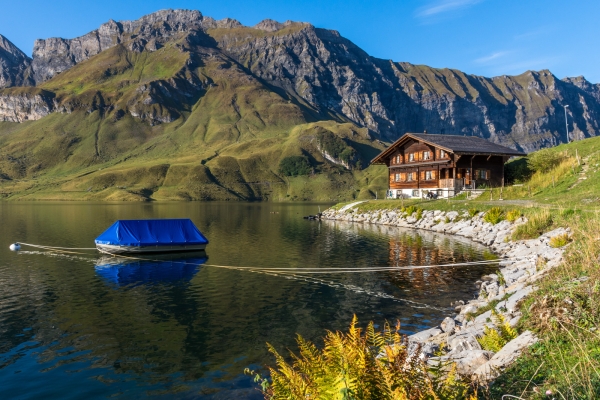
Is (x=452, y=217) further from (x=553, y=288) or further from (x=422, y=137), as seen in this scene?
(x=553, y=288)

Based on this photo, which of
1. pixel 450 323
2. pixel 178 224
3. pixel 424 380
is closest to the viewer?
pixel 424 380

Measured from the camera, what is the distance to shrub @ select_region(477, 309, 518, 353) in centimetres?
1238

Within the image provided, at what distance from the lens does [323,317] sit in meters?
22.4

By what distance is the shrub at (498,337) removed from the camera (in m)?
12.4

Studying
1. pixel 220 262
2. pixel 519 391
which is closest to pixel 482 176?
pixel 220 262

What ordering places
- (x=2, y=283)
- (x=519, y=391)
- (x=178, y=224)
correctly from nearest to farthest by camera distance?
(x=519, y=391) → (x=2, y=283) → (x=178, y=224)

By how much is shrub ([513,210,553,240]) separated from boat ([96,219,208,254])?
32079 mm

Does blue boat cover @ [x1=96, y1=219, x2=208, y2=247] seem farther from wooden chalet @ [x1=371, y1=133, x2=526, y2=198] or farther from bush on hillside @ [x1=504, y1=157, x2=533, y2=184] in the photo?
bush on hillside @ [x1=504, y1=157, x2=533, y2=184]

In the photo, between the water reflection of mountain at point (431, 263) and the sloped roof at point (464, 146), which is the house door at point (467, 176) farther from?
the water reflection of mountain at point (431, 263)

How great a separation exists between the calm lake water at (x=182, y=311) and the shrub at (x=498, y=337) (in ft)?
23.3

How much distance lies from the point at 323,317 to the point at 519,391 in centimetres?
1482

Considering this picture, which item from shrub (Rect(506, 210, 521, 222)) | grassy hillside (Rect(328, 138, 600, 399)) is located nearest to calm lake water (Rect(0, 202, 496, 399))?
shrub (Rect(506, 210, 521, 222))

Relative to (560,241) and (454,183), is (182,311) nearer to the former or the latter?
(560,241)

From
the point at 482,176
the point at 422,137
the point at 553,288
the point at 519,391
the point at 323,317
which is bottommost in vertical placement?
the point at 323,317
